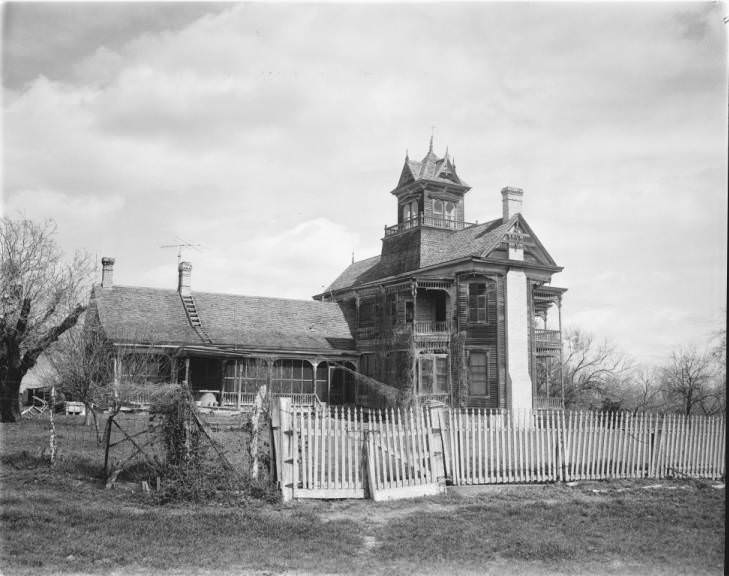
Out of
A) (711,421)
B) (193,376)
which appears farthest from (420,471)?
(193,376)

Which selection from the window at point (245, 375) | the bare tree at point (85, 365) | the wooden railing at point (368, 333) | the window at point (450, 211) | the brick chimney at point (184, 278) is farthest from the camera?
the window at point (450, 211)

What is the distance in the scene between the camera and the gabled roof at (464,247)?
1377 inches

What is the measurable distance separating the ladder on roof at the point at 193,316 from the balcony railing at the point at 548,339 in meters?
17.0

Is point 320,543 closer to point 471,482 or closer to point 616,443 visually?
point 471,482

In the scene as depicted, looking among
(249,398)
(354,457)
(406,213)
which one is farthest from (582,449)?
(406,213)

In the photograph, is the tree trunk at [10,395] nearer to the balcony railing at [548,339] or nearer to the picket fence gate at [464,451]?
the picket fence gate at [464,451]

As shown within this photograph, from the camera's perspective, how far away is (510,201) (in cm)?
3656

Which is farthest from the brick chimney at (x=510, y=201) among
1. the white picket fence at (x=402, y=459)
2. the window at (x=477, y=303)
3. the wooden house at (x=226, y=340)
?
the white picket fence at (x=402, y=459)

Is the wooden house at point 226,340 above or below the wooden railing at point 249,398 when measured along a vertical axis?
above

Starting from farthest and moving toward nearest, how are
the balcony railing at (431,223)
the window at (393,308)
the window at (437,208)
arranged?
the window at (437,208) < the balcony railing at (431,223) < the window at (393,308)

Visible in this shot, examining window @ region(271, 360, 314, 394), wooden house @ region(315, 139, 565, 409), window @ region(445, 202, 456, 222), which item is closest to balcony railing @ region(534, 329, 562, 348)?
wooden house @ region(315, 139, 565, 409)

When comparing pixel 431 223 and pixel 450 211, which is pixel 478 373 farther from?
pixel 450 211

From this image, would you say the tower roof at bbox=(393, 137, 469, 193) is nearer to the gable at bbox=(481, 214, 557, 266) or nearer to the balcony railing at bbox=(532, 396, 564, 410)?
the gable at bbox=(481, 214, 557, 266)

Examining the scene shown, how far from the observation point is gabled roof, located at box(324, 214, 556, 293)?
115 ft
